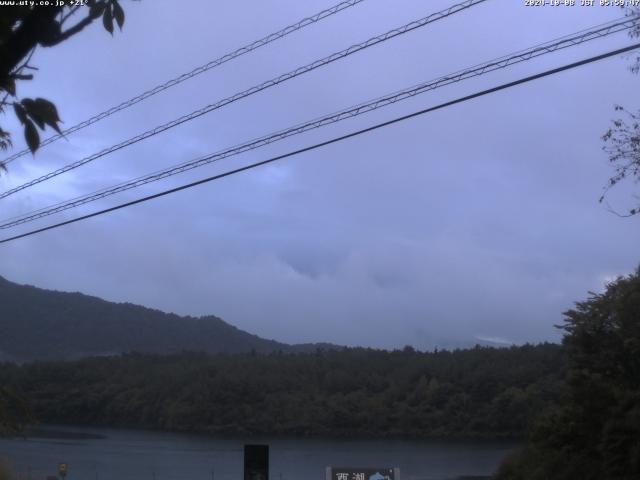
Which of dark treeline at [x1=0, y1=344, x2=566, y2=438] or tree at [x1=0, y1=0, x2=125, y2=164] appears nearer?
tree at [x1=0, y1=0, x2=125, y2=164]

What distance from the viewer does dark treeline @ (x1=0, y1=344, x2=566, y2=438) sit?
111 ft

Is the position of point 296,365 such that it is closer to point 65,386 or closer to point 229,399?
point 229,399

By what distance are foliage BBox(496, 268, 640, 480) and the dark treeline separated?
45.8ft

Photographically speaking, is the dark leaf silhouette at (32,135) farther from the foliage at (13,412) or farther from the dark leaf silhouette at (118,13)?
the foliage at (13,412)

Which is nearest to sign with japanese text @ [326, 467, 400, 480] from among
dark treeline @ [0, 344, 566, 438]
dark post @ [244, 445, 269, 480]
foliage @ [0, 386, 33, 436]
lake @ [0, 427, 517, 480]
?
dark post @ [244, 445, 269, 480]

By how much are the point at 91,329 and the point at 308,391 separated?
28.9 m

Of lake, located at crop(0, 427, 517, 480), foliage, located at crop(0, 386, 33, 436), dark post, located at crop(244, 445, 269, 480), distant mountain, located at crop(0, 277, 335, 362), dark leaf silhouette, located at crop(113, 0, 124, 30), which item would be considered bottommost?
lake, located at crop(0, 427, 517, 480)

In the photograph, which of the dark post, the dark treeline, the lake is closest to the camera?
the dark post

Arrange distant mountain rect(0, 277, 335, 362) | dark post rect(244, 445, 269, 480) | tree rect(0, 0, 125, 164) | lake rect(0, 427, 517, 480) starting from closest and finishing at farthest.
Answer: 1. tree rect(0, 0, 125, 164)
2. dark post rect(244, 445, 269, 480)
3. lake rect(0, 427, 517, 480)
4. distant mountain rect(0, 277, 335, 362)

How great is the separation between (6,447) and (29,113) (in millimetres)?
38873

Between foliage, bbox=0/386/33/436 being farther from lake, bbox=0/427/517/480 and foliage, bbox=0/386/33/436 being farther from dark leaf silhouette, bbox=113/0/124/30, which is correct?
dark leaf silhouette, bbox=113/0/124/30

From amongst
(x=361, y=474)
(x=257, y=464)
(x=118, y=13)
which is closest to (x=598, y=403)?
(x=361, y=474)

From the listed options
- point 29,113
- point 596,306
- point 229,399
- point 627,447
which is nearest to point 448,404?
point 229,399

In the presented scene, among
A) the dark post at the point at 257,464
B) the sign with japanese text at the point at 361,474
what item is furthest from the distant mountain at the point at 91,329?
the dark post at the point at 257,464
